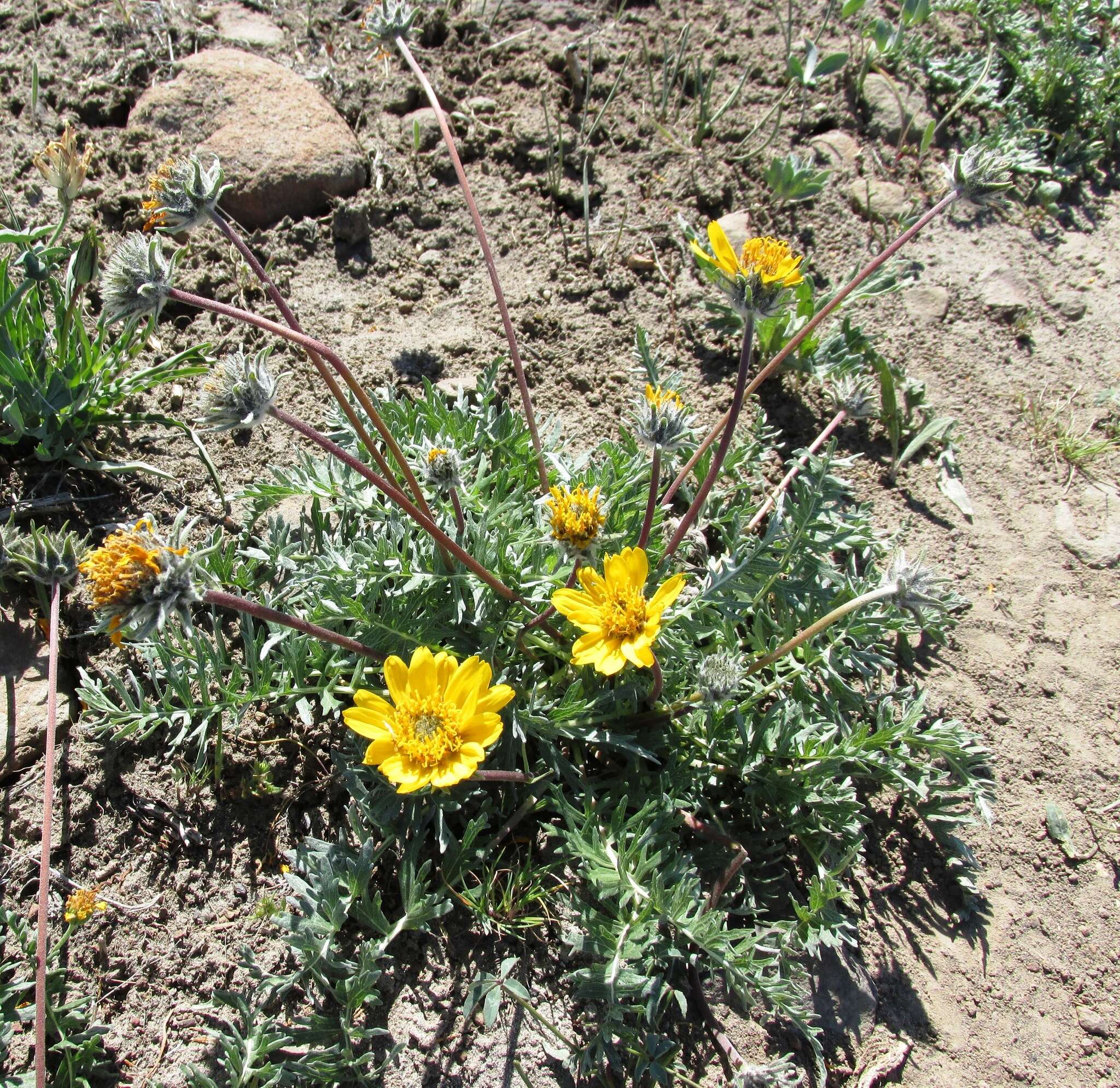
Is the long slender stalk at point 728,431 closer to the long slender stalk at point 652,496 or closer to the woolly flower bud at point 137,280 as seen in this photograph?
the long slender stalk at point 652,496

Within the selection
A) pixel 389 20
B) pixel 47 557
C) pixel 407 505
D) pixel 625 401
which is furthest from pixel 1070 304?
pixel 47 557

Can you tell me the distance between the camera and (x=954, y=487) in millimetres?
3842

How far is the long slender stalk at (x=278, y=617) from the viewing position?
6.63 ft

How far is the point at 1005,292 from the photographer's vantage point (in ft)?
14.4

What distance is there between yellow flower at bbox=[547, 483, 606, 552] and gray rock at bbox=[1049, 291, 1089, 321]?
3.32 m

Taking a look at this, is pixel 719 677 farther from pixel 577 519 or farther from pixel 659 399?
pixel 659 399

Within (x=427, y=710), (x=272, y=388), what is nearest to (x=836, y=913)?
(x=427, y=710)

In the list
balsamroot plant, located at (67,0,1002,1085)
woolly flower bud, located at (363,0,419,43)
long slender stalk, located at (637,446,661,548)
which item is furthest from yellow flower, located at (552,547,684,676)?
woolly flower bud, located at (363,0,419,43)

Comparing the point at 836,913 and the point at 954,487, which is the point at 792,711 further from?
the point at 954,487

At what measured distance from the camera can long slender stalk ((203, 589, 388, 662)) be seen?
6.63ft

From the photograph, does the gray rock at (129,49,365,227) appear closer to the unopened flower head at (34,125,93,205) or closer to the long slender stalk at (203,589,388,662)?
the unopened flower head at (34,125,93,205)

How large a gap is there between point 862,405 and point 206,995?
9.60 ft

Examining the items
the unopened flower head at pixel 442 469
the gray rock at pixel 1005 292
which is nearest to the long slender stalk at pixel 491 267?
the unopened flower head at pixel 442 469

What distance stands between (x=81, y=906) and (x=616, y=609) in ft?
6.10
